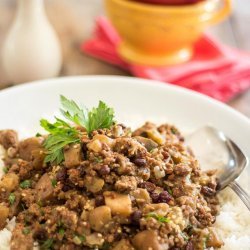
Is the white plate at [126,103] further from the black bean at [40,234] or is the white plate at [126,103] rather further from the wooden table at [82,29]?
the black bean at [40,234]

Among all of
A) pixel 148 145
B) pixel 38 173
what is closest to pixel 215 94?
pixel 148 145

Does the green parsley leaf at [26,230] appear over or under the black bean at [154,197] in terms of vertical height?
under

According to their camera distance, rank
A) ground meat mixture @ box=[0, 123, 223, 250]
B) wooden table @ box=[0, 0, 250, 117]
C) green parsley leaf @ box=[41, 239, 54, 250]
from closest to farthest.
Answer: ground meat mixture @ box=[0, 123, 223, 250]
green parsley leaf @ box=[41, 239, 54, 250]
wooden table @ box=[0, 0, 250, 117]

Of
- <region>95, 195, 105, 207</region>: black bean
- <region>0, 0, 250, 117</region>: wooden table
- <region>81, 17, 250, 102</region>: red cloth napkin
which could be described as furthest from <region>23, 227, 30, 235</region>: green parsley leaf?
<region>81, 17, 250, 102</region>: red cloth napkin

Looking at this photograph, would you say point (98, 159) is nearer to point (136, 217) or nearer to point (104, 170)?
point (104, 170)

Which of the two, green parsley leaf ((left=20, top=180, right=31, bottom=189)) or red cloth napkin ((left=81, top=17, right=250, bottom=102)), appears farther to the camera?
red cloth napkin ((left=81, top=17, right=250, bottom=102))

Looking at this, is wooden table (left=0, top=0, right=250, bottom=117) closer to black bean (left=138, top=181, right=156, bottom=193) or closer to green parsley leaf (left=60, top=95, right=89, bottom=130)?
green parsley leaf (left=60, top=95, right=89, bottom=130)


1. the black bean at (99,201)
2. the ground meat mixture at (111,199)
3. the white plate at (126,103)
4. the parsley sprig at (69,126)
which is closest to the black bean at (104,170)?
the ground meat mixture at (111,199)
